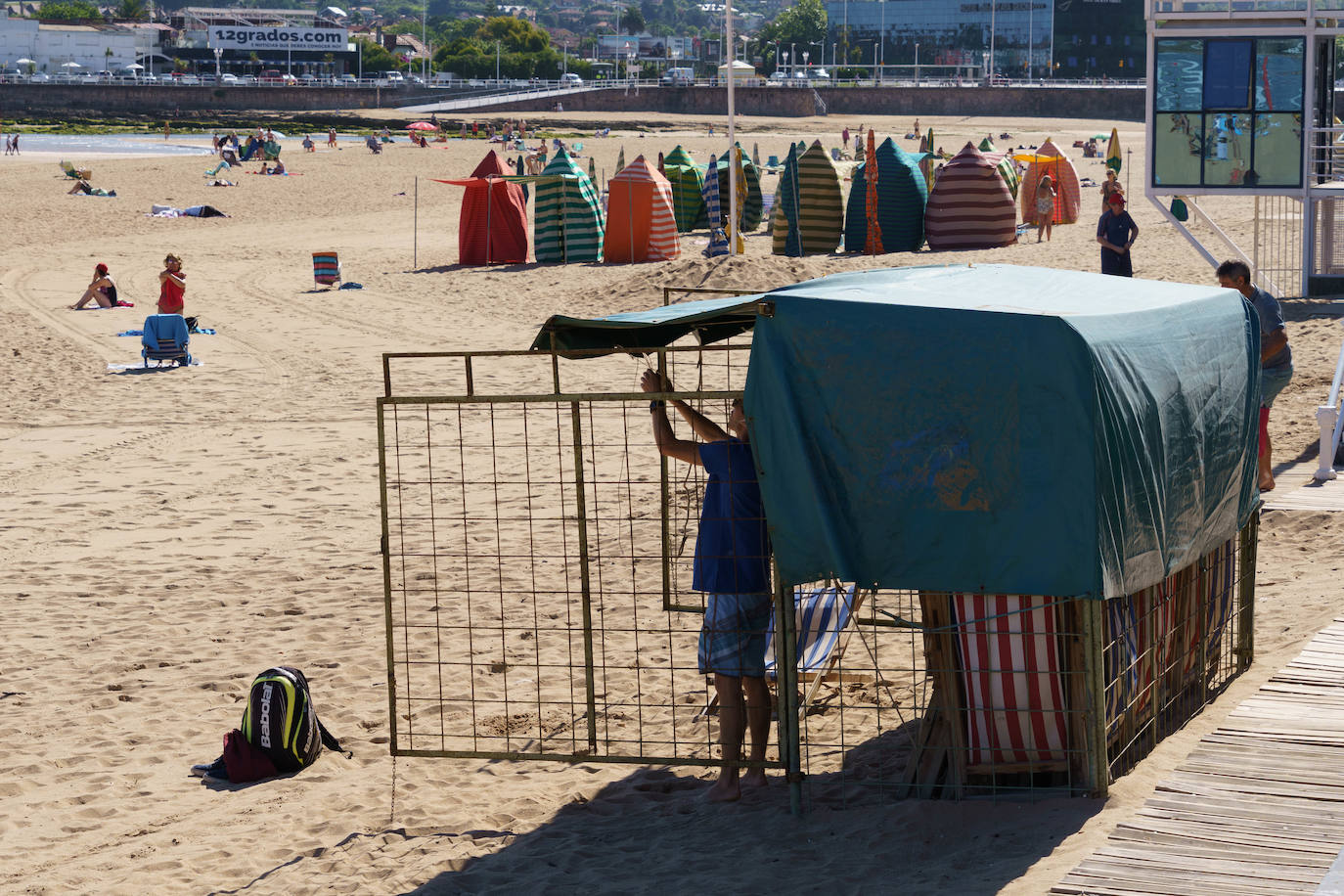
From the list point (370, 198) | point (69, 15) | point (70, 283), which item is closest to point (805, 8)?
point (69, 15)

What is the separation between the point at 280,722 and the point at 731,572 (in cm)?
212

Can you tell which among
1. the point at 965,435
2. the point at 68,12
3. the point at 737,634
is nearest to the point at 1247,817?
the point at 965,435

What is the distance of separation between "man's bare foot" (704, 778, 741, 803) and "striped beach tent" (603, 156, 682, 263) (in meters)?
18.6

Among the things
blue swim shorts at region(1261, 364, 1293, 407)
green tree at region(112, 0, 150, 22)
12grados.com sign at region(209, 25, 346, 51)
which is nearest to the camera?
blue swim shorts at region(1261, 364, 1293, 407)

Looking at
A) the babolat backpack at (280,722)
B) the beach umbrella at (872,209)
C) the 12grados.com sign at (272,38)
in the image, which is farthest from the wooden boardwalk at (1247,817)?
the 12grados.com sign at (272,38)

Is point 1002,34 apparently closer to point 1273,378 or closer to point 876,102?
point 876,102

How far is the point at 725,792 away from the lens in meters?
5.46

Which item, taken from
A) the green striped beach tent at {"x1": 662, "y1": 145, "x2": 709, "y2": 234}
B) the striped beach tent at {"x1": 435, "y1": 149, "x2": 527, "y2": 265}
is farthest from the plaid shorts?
the green striped beach tent at {"x1": 662, "y1": 145, "x2": 709, "y2": 234}

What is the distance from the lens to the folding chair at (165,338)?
15.3 meters

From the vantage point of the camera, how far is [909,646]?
23.8 feet

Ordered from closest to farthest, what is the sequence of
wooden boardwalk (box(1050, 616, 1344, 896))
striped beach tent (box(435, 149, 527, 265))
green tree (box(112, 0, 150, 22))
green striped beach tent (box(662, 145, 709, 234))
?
1. wooden boardwalk (box(1050, 616, 1344, 896))
2. striped beach tent (box(435, 149, 527, 265))
3. green striped beach tent (box(662, 145, 709, 234))
4. green tree (box(112, 0, 150, 22))

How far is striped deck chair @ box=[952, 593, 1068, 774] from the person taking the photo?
4.94 meters

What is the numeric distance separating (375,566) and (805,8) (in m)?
138

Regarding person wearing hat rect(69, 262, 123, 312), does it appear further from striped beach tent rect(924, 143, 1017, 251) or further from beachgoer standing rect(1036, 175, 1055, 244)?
beachgoer standing rect(1036, 175, 1055, 244)
